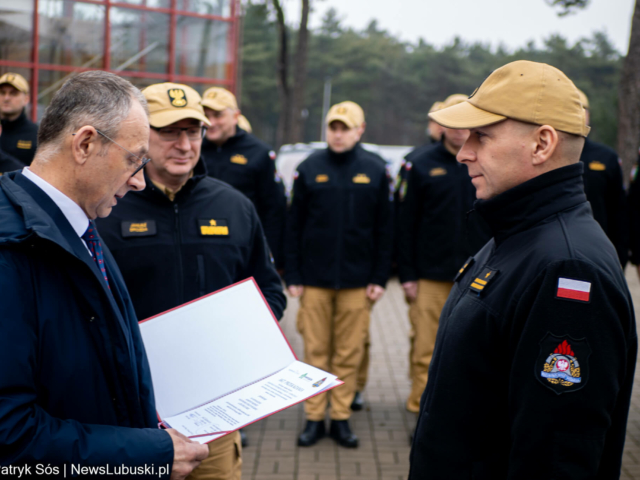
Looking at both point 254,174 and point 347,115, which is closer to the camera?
point 347,115

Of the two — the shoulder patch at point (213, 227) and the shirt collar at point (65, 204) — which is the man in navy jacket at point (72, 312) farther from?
the shoulder patch at point (213, 227)

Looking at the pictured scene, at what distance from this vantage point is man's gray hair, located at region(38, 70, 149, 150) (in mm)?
1607

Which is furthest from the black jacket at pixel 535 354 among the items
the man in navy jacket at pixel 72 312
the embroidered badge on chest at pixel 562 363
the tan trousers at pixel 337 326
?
the tan trousers at pixel 337 326

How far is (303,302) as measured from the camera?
4.87 m

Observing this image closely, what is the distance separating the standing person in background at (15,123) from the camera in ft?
22.0

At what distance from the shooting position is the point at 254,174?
5.35 meters

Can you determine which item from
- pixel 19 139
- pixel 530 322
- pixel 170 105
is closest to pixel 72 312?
pixel 530 322

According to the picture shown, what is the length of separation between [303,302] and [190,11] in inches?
415

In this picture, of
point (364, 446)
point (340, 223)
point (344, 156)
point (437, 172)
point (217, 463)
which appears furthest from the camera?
point (344, 156)

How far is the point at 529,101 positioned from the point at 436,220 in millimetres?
2956

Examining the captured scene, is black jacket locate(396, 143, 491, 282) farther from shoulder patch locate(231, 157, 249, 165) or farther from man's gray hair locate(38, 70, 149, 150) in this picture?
man's gray hair locate(38, 70, 149, 150)

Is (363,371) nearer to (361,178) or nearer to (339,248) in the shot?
(339,248)

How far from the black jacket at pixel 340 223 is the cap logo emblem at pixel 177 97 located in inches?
83.4

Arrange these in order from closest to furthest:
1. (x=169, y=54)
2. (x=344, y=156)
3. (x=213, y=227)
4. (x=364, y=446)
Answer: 1. (x=213, y=227)
2. (x=364, y=446)
3. (x=344, y=156)
4. (x=169, y=54)
